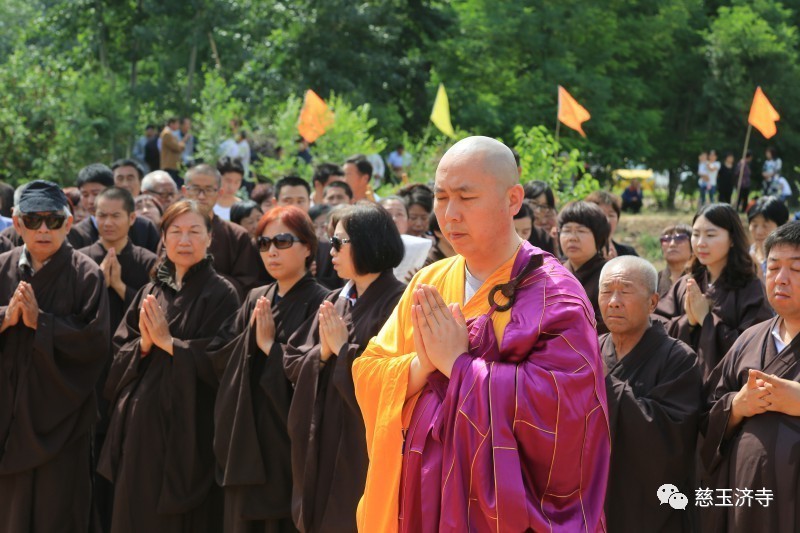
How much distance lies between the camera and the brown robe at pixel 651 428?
4.57m

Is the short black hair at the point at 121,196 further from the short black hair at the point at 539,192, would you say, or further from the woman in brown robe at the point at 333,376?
the short black hair at the point at 539,192

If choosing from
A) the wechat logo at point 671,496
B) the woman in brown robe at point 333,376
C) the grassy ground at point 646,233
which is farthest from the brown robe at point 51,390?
the grassy ground at point 646,233

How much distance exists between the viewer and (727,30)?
26.6 meters

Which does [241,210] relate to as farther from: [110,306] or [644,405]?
[644,405]

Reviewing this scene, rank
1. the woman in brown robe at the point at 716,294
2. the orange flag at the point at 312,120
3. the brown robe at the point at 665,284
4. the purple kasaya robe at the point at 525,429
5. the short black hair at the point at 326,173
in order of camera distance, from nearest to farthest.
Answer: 1. the purple kasaya robe at the point at 525,429
2. the woman in brown robe at the point at 716,294
3. the brown robe at the point at 665,284
4. the short black hair at the point at 326,173
5. the orange flag at the point at 312,120

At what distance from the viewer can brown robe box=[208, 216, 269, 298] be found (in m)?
6.98

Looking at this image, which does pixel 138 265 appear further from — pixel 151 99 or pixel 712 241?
pixel 151 99

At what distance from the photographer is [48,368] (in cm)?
583

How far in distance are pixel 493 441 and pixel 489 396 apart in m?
0.13

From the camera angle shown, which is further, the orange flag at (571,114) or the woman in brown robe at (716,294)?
the orange flag at (571,114)

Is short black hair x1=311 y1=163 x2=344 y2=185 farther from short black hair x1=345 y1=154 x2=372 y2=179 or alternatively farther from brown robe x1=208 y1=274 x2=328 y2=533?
brown robe x1=208 y1=274 x2=328 y2=533

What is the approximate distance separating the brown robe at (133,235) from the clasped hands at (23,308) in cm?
156

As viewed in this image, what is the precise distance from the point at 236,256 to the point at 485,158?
4108mm

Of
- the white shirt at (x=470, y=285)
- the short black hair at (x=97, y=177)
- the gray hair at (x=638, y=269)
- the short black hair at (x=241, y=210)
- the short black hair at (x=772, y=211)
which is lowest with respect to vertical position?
the white shirt at (x=470, y=285)
